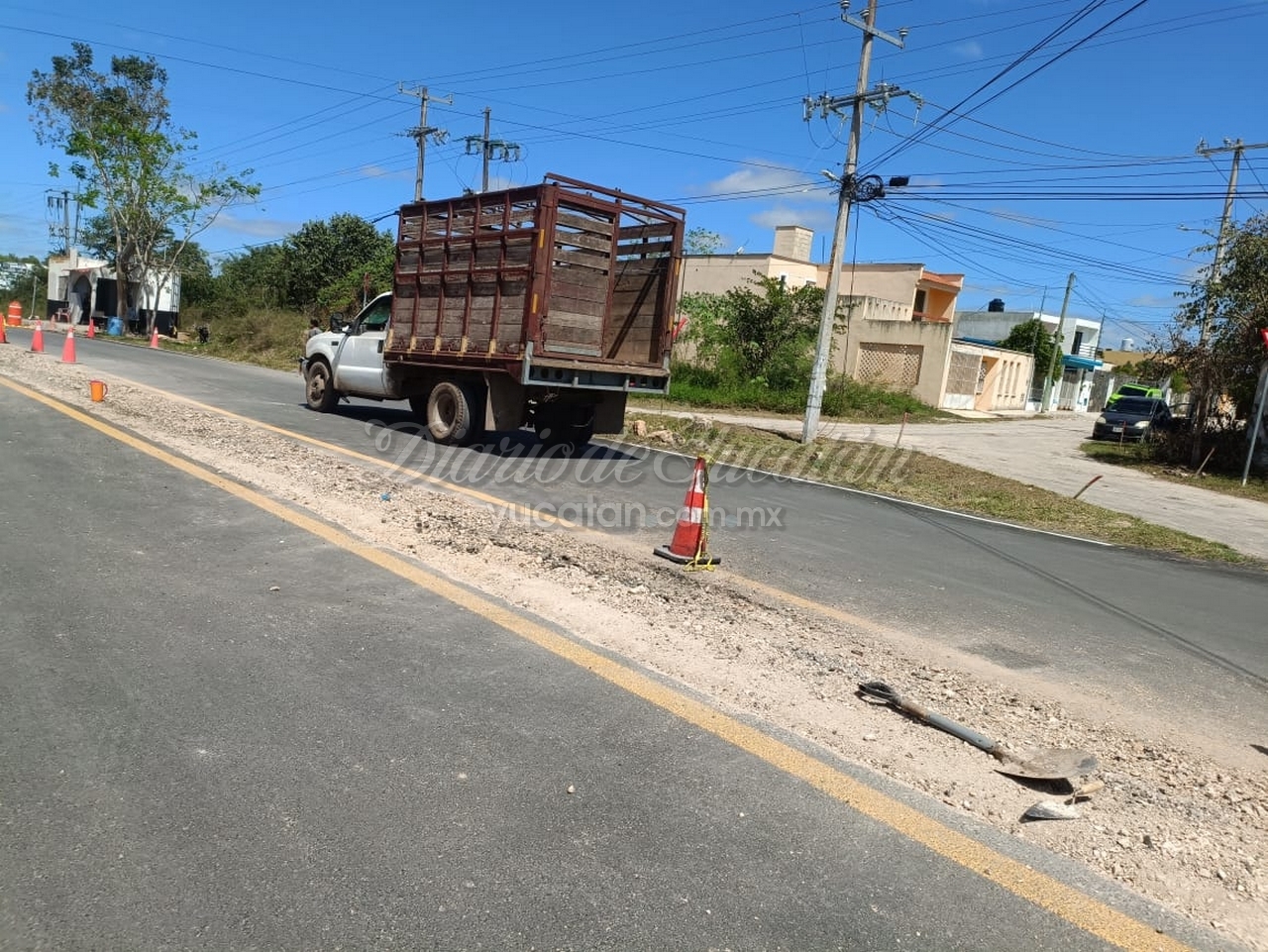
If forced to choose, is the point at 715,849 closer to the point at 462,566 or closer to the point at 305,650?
the point at 305,650

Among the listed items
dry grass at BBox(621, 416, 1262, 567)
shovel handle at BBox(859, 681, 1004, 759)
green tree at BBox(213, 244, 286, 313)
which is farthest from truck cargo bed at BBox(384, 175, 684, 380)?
green tree at BBox(213, 244, 286, 313)

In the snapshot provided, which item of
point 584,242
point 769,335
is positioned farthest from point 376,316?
point 769,335

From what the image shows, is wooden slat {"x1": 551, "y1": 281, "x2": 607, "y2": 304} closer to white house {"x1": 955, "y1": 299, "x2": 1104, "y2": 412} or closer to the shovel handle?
the shovel handle

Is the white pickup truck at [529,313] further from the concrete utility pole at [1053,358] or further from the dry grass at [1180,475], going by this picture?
the concrete utility pole at [1053,358]

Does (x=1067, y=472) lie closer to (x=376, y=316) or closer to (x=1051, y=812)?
(x=376, y=316)

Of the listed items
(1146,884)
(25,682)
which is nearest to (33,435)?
(25,682)

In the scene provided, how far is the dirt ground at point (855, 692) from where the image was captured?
333 cm

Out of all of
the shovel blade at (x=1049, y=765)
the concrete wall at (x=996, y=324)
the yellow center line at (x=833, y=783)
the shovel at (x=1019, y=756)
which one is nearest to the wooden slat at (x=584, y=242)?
the yellow center line at (x=833, y=783)

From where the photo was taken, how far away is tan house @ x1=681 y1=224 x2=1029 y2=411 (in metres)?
35.1

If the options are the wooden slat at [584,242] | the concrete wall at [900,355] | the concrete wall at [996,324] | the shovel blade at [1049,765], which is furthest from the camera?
the concrete wall at [996,324]

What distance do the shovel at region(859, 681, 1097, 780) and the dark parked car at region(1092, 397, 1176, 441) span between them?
1040 inches

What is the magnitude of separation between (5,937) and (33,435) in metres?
9.14

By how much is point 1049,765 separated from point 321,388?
46.1 ft

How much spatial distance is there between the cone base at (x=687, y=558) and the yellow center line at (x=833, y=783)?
1932 millimetres
